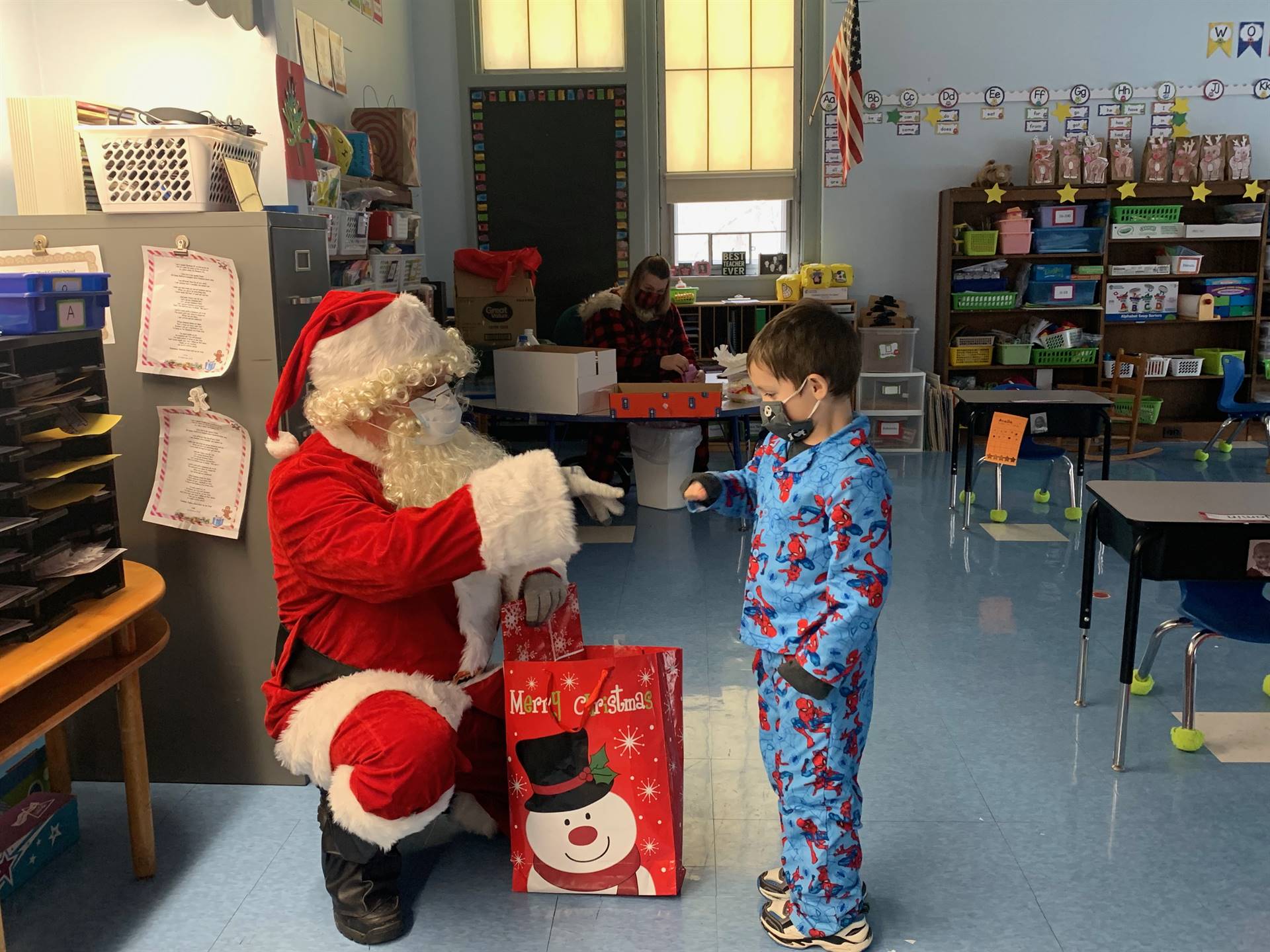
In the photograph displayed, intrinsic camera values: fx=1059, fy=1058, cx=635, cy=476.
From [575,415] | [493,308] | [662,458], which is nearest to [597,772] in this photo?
[575,415]

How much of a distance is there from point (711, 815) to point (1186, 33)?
713 centimetres

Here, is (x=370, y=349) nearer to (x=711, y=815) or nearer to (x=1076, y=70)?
(x=711, y=815)

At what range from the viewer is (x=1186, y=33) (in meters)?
7.34

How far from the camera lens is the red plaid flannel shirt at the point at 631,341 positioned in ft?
18.4

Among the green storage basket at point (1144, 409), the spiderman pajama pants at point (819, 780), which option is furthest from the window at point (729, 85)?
the spiderman pajama pants at point (819, 780)

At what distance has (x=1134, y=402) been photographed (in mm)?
6887

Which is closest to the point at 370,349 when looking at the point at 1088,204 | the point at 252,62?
the point at 252,62

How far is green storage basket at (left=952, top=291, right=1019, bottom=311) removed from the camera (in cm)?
738

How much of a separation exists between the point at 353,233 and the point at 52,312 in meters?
3.27

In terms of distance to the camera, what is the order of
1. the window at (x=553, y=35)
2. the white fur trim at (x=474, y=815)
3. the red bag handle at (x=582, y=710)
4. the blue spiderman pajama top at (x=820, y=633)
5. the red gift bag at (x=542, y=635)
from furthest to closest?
the window at (x=553, y=35)
the white fur trim at (x=474, y=815)
the red gift bag at (x=542, y=635)
the red bag handle at (x=582, y=710)
the blue spiderman pajama top at (x=820, y=633)

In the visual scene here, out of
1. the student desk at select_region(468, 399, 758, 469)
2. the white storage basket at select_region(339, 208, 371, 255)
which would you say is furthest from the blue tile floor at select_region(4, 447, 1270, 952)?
the white storage basket at select_region(339, 208, 371, 255)

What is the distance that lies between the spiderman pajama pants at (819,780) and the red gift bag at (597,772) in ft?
0.75

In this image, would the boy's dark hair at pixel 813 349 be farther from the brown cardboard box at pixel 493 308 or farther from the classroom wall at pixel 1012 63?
the classroom wall at pixel 1012 63

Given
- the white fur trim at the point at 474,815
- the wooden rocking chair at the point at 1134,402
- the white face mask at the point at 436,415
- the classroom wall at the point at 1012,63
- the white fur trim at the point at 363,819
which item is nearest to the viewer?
the white fur trim at the point at 363,819
